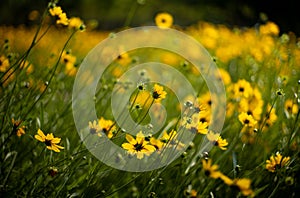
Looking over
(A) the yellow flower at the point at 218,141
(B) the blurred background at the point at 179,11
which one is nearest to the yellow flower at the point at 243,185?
(A) the yellow flower at the point at 218,141

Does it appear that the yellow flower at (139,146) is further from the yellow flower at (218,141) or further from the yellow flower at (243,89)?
the yellow flower at (243,89)

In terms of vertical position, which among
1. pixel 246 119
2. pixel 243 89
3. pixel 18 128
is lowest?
pixel 18 128

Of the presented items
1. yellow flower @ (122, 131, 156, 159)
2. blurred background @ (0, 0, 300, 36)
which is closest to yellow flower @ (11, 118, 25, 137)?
yellow flower @ (122, 131, 156, 159)

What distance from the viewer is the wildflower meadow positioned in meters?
1.37

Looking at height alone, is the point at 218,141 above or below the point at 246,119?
below

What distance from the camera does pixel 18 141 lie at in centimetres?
164

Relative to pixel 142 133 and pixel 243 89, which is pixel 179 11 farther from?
pixel 142 133

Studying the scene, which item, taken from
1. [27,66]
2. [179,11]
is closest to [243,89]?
[27,66]

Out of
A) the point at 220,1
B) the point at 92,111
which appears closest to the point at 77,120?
Answer: the point at 92,111

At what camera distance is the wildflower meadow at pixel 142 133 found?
137 cm

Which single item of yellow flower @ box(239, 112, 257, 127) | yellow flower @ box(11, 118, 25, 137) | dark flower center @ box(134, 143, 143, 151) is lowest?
yellow flower @ box(11, 118, 25, 137)

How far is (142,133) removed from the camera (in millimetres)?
1374

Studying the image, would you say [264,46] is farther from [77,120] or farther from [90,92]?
[77,120]

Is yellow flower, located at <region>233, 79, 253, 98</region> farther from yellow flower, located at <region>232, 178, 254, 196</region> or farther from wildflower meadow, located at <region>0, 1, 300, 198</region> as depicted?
yellow flower, located at <region>232, 178, 254, 196</region>
